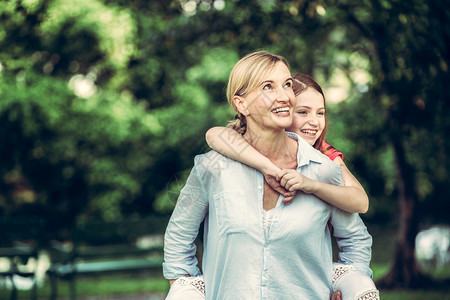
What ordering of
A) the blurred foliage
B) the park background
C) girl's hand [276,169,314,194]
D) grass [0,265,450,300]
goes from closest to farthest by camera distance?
girl's hand [276,169,314,194] < the blurred foliage < the park background < grass [0,265,450,300]

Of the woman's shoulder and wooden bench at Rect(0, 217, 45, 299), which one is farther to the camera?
wooden bench at Rect(0, 217, 45, 299)

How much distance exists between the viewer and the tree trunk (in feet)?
27.7

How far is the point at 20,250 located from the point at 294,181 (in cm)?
526

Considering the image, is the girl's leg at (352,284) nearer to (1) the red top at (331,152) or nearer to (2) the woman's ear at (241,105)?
(1) the red top at (331,152)

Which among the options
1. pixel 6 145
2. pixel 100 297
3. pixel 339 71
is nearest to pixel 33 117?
pixel 6 145

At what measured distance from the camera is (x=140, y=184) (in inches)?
571

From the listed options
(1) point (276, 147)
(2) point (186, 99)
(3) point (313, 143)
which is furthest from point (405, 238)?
(1) point (276, 147)

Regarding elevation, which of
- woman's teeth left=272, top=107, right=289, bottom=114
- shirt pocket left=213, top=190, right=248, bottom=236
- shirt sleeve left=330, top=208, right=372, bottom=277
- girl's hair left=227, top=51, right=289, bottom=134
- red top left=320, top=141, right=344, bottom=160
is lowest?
shirt sleeve left=330, top=208, right=372, bottom=277

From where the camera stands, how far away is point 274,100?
2.23 metres

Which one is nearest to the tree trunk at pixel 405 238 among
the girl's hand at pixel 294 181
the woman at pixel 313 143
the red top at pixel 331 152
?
the red top at pixel 331 152

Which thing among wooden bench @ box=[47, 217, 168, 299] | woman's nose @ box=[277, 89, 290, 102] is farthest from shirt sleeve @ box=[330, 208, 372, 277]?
wooden bench @ box=[47, 217, 168, 299]

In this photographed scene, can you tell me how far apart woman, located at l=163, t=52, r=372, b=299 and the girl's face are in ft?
1.34

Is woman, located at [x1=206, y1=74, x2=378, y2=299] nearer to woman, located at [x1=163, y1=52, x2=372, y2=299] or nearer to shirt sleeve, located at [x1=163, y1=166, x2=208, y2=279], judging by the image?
woman, located at [x1=163, y1=52, x2=372, y2=299]

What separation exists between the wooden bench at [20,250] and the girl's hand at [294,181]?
16.2 ft
